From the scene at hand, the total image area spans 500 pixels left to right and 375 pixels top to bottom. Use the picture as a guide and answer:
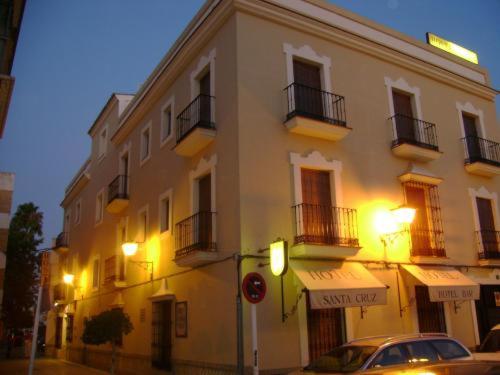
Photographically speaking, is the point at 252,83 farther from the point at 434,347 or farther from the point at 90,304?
the point at 90,304

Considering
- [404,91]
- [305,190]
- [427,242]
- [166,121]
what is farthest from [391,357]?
[166,121]

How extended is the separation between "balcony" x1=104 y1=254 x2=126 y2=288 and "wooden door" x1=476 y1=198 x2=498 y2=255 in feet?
40.6

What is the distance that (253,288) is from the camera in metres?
9.05

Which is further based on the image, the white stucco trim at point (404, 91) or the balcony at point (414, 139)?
the white stucco trim at point (404, 91)

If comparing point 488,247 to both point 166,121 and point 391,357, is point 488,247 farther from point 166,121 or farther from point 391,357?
point 166,121

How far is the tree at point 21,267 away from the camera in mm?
29016

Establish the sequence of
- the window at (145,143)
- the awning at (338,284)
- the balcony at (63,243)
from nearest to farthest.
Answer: the awning at (338,284) → the window at (145,143) → the balcony at (63,243)

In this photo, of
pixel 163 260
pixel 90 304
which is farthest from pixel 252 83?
pixel 90 304

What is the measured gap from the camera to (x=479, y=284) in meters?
14.5

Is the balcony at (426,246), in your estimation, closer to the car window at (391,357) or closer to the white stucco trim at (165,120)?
the car window at (391,357)

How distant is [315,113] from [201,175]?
3.49 metres

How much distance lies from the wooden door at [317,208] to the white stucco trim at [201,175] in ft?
7.48

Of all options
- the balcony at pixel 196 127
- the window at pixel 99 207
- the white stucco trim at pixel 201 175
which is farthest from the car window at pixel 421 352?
the window at pixel 99 207

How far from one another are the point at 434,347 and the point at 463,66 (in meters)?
13.0
